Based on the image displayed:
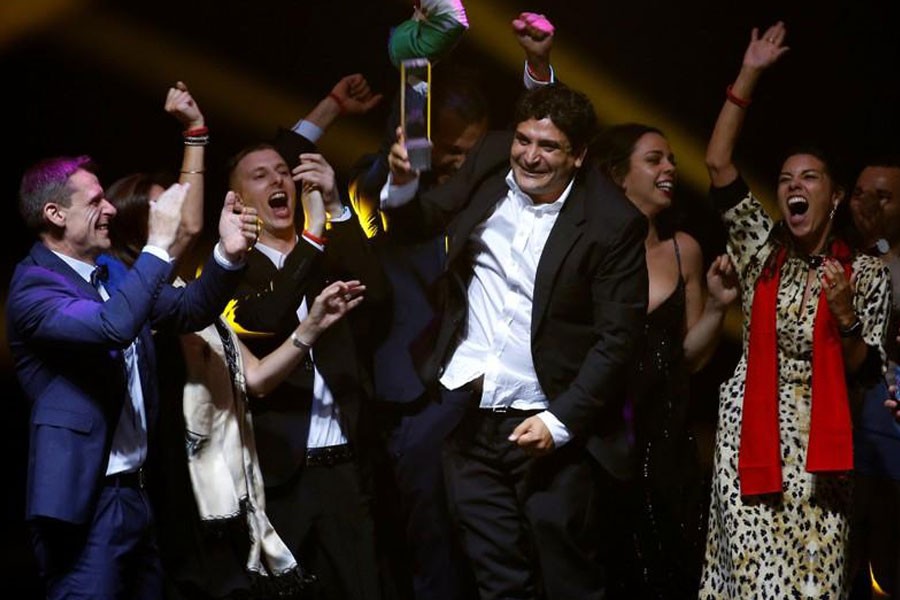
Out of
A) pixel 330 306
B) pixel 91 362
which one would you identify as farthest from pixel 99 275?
pixel 330 306

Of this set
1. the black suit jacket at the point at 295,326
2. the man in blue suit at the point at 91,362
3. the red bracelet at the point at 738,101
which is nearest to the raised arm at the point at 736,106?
the red bracelet at the point at 738,101

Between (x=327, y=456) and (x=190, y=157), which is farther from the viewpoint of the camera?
(x=327, y=456)

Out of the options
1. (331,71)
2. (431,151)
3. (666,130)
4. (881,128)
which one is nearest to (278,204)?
(431,151)

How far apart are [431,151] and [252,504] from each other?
4.37 feet

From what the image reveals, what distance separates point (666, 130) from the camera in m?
5.27

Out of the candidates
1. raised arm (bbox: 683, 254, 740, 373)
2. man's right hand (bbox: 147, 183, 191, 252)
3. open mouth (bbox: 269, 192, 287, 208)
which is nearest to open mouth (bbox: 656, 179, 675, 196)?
raised arm (bbox: 683, 254, 740, 373)

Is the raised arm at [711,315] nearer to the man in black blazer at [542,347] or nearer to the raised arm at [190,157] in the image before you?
the man in black blazer at [542,347]

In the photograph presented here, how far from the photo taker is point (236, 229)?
3641mm

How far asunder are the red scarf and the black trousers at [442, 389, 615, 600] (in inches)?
20.8

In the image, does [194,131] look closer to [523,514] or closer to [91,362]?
[91,362]

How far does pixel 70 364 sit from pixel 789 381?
7.12ft

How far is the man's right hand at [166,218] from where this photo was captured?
3.51 m

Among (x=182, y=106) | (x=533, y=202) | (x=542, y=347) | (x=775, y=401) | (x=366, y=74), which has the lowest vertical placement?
(x=775, y=401)

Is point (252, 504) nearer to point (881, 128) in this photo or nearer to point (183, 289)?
point (183, 289)
